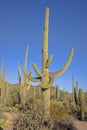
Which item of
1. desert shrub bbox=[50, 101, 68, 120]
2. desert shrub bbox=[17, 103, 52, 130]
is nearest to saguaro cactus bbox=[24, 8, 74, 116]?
desert shrub bbox=[17, 103, 52, 130]

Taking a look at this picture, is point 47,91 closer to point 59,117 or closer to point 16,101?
point 59,117

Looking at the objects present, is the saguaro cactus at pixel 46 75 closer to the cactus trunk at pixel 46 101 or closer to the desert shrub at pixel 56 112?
the cactus trunk at pixel 46 101

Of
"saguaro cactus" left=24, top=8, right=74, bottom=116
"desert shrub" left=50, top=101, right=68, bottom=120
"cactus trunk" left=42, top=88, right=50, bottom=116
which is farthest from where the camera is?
"desert shrub" left=50, top=101, right=68, bottom=120

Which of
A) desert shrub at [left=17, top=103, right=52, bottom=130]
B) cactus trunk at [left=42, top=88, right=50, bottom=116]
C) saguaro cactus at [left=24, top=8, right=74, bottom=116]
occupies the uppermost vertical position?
saguaro cactus at [left=24, top=8, right=74, bottom=116]

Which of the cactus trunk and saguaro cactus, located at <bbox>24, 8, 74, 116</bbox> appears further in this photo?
Answer: saguaro cactus, located at <bbox>24, 8, 74, 116</bbox>

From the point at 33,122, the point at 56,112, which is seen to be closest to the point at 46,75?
the point at 56,112

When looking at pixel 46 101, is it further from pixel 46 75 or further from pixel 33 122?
pixel 33 122

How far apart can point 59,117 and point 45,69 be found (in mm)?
3171

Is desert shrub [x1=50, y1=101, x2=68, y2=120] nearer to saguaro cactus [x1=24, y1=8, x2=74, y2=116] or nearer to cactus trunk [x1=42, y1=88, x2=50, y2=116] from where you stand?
cactus trunk [x1=42, y1=88, x2=50, y2=116]

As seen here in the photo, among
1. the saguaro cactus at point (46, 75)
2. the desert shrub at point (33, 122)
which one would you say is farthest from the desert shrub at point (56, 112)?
the desert shrub at point (33, 122)

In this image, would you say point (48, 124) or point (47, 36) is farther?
point (47, 36)

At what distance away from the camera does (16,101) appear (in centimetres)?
2473

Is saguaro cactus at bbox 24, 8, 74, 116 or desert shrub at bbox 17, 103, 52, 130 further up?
saguaro cactus at bbox 24, 8, 74, 116

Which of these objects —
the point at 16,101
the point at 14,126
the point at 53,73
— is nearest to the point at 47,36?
the point at 53,73
